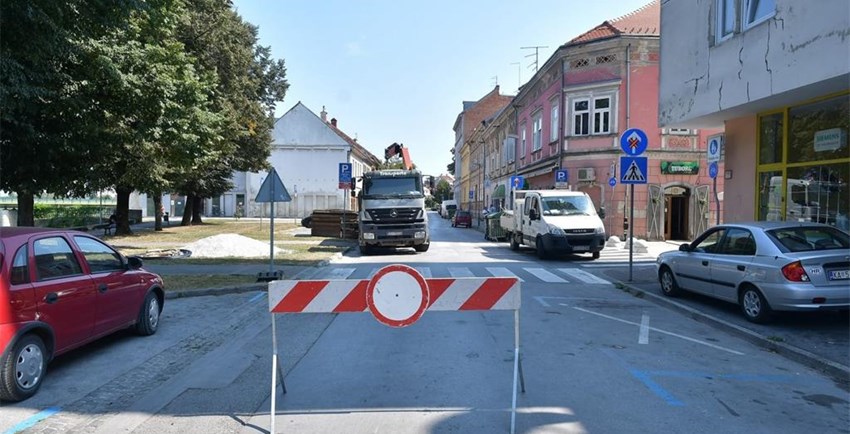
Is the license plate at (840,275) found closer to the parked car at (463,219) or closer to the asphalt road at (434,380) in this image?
the asphalt road at (434,380)

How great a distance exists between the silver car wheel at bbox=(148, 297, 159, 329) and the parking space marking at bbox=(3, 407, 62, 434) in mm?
2631

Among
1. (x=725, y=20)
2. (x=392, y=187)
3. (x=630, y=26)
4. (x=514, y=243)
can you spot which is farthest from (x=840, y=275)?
(x=630, y=26)

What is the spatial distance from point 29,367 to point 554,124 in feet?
89.8

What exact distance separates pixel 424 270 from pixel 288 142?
49426mm

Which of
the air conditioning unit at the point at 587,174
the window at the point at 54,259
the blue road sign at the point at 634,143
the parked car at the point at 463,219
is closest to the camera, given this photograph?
the window at the point at 54,259

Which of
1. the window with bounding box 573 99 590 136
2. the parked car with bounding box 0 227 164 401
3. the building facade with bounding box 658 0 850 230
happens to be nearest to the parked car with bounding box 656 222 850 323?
the building facade with bounding box 658 0 850 230

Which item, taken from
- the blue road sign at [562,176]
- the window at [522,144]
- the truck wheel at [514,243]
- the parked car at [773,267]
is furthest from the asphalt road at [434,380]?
the window at [522,144]

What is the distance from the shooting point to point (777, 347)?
21.8 feet

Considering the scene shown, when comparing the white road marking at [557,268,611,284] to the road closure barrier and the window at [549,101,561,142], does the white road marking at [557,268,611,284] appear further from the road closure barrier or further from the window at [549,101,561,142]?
the window at [549,101,561,142]

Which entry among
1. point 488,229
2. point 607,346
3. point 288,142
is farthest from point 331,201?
point 607,346

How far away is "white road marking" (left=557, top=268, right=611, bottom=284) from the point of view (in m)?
13.0

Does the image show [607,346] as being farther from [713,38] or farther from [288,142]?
[288,142]

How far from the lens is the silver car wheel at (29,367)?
473cm

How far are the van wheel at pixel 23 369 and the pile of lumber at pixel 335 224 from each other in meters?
20.7
